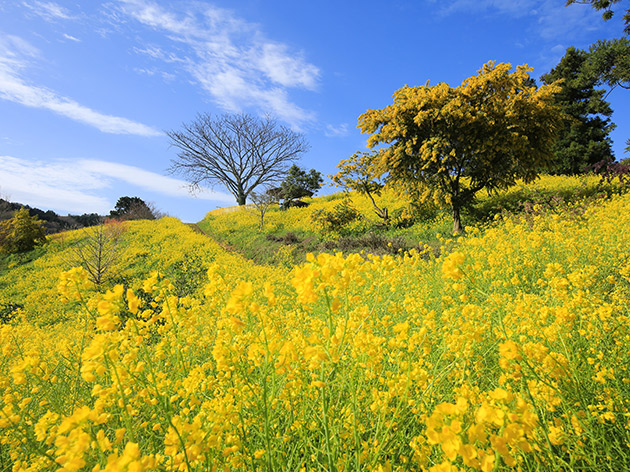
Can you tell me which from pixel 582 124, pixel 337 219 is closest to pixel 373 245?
→ pixel 337 219

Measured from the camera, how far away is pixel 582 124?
20.0m

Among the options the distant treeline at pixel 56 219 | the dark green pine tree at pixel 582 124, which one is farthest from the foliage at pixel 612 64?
the distant treeline at pixel 56 219

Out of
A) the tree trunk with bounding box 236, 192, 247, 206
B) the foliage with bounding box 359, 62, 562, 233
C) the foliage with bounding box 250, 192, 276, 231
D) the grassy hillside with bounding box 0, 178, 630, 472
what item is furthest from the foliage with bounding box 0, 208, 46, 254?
the foliage with bounding box 359, 62, 562, 233

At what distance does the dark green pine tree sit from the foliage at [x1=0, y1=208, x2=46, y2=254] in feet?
112

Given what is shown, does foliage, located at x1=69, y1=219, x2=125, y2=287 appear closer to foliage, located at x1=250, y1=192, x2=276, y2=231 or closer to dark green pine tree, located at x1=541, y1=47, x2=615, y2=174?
foliage, located at x1=250, y1=192, x2=276, y2=231

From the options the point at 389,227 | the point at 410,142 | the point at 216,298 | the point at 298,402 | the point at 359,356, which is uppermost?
the point at 410,142

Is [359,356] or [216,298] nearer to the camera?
[359,356]

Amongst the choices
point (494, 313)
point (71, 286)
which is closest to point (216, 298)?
point (71, 286)

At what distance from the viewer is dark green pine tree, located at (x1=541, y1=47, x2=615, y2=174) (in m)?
19.7

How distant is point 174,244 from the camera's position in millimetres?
16516

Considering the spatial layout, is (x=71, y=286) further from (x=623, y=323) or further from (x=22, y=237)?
(x=22, y=237)

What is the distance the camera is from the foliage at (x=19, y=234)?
17.2 meters

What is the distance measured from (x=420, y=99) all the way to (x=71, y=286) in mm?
11470

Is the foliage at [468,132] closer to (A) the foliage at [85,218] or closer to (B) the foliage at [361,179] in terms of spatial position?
(B) the foliage at [361,179]
